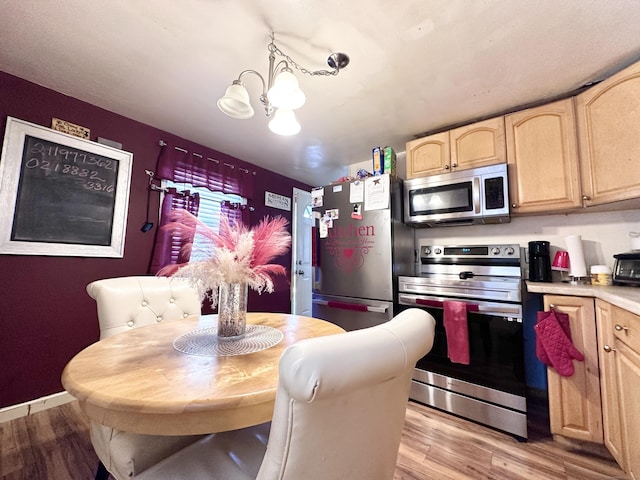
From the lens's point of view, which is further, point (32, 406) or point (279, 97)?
point (32, 406)

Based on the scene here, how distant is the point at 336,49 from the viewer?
4.74 feet

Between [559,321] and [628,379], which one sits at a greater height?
[559,321]

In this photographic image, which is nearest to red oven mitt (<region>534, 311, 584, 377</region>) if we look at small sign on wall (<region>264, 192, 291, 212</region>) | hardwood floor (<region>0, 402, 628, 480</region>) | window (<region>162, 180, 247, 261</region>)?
hardwood floor (<region>0, 402, 628, 480</region>)

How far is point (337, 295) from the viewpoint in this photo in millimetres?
2346

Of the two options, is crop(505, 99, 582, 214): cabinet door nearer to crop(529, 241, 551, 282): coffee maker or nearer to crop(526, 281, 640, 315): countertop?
crop(529, 241, 551, 282): coffee maker

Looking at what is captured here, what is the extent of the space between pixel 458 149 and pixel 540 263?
1032mm

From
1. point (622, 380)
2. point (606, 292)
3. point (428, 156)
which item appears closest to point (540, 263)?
point (606, 292)

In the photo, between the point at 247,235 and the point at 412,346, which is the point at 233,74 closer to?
the point at 247,235

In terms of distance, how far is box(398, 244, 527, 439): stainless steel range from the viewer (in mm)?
1570

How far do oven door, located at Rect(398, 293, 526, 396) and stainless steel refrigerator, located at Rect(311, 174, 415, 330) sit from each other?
18.1 inches

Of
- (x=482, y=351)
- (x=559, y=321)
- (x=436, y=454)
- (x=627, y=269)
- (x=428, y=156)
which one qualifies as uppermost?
(x=428, y=156)

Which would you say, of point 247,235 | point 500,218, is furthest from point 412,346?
point 500,218

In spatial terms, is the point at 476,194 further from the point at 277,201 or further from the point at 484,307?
the point at 277,201

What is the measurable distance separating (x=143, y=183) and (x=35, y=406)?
173 centimetres
